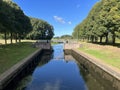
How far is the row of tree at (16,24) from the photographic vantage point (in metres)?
43.9

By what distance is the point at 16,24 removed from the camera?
58.8 m

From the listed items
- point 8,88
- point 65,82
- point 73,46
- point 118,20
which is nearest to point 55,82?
point 65,82

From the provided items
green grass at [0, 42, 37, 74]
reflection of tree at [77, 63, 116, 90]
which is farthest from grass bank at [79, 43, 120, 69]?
green grass at [0, 42, 37, 74]

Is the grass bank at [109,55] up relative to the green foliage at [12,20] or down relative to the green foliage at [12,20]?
down

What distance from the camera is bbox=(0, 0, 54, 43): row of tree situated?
43.9 meters

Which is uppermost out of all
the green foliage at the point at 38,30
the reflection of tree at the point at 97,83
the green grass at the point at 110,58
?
the green foliage at the point at 38,30

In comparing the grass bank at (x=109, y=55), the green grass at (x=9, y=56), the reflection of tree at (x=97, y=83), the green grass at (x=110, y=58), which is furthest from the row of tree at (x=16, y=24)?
the reflection of tree at (x=97, y=83)

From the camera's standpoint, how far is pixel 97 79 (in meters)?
19.8

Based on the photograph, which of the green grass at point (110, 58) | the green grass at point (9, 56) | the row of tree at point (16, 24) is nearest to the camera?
the green grass at point (9, 56)

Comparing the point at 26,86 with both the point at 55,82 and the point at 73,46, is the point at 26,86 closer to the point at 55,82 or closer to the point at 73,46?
the point at 55,82

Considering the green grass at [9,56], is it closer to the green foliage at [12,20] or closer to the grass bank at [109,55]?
the green foliage at [12,20]

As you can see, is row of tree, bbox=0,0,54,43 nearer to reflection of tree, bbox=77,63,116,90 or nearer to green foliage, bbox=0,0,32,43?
green foliage, bbox=0,0,32,43

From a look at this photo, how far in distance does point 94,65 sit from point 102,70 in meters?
3.93

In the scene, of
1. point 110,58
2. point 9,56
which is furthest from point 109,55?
point 9,56
